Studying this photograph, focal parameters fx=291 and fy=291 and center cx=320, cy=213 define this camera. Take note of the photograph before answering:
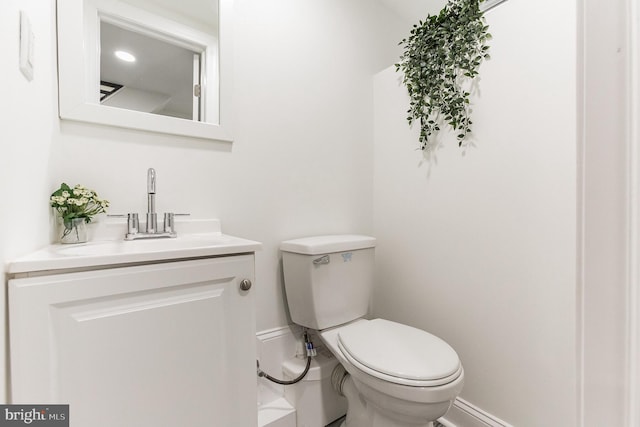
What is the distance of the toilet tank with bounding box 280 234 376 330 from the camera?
124 cm

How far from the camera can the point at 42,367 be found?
0.56m

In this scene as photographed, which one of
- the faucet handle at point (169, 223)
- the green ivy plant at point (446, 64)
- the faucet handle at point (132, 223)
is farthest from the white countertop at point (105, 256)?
the green ivy plant at point (446, 64)

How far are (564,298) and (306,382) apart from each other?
102 cm

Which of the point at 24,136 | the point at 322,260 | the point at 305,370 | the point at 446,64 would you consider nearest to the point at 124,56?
the point at 24,136

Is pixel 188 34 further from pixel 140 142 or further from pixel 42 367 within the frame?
pixel 42 367

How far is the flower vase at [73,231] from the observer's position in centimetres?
86

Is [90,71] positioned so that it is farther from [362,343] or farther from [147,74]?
[362,343]

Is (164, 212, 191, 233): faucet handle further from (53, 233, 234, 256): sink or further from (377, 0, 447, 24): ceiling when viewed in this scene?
(377, 0, 447, 24): ceiling

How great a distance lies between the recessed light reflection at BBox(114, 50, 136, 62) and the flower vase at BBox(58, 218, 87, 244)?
1.94 ft

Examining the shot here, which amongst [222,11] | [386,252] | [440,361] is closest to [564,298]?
[440,361]

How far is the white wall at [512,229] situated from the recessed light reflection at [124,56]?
49.6 inches

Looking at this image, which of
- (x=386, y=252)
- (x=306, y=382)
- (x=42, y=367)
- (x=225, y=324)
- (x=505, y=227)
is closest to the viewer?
(x=42, y=367)

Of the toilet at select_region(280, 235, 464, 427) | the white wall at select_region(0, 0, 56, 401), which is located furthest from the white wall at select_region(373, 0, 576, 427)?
the white wall at select_region(0, 0, 56, 401)

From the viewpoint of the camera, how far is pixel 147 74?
1077mm
